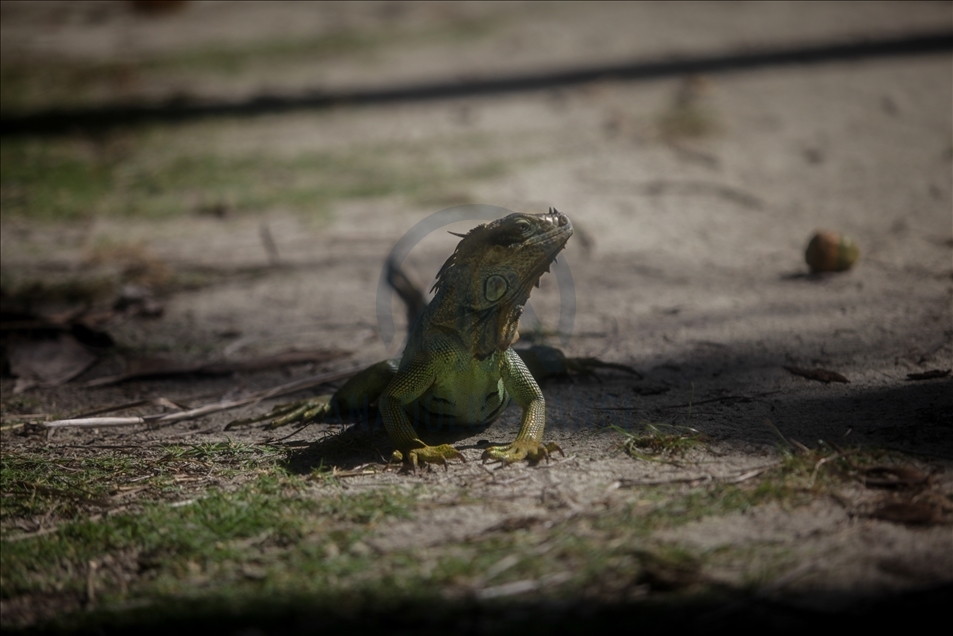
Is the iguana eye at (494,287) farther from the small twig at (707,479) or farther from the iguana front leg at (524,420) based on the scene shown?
the small twig at (707,479)

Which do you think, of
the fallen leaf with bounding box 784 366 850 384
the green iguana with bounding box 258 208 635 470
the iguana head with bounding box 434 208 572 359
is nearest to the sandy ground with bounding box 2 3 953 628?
the fallen leaf with bounding box 784 366 850 384

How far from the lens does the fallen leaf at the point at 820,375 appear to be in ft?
12.3

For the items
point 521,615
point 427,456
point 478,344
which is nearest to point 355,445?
point 427,456

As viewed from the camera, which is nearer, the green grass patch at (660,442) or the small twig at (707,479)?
the small twig at (707,479)

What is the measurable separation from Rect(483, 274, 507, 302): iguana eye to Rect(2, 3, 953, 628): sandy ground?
0.62 m

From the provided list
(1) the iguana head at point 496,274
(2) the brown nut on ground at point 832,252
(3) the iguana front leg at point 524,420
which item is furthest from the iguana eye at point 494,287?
(2) the brown nut on ground at point 832,252

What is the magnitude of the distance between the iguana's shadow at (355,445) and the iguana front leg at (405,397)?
12 cm

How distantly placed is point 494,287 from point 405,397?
56 centimetres

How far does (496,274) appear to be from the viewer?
10.6ft

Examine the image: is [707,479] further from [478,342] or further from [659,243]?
[659,243]

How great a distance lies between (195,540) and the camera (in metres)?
2.68

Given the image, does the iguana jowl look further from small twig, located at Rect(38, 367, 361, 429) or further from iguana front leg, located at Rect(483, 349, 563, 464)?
small twig, located at Rect(38, 367, 361, 429)

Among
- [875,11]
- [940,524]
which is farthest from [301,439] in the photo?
[875,11]

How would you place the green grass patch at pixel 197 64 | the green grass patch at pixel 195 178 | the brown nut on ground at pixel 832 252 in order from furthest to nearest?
the green grass patch at pixel 197 64
the green grass patch at pixel 195 178
the brown nut on ground at pixel 832 252
